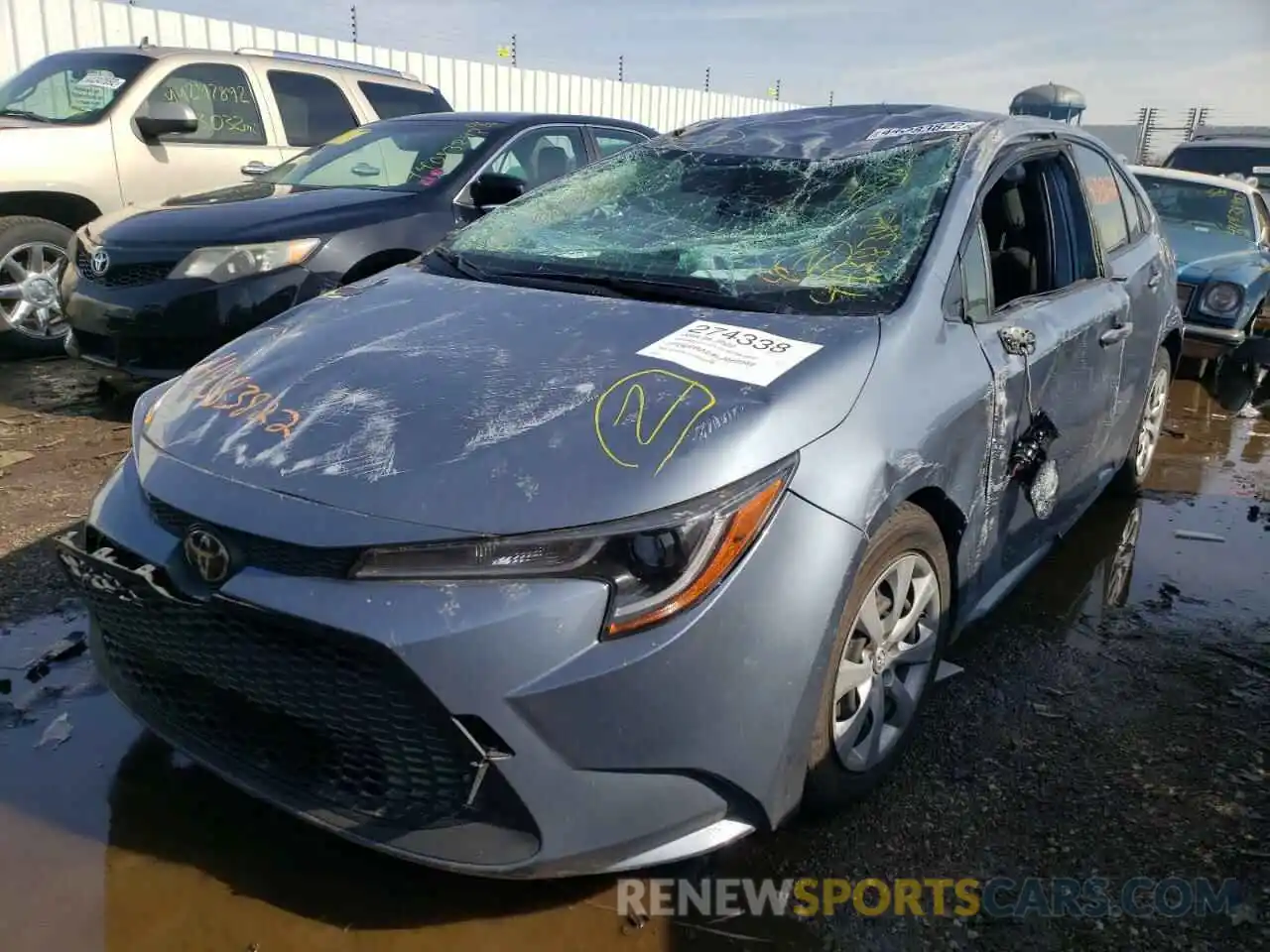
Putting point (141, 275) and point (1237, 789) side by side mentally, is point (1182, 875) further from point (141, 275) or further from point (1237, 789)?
point (141, 275)

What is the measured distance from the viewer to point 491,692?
172 cm

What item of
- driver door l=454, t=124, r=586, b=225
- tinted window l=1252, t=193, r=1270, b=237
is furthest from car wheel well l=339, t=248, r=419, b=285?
tinted window l=1252, t=193, r=1270, b=237

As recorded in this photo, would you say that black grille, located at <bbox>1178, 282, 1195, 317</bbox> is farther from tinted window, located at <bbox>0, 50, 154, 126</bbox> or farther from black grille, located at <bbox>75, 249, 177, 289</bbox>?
tinted window, located at <bbox>0, 50, 154, 126</bbox>

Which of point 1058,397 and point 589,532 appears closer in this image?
point 589,532

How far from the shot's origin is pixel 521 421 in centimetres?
203

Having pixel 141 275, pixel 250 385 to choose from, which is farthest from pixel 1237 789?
pixel 141 275

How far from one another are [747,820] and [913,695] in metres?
0.76

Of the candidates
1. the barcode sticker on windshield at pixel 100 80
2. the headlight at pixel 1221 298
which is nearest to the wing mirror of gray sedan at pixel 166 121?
the barcode sticker on windshield at pixel 100 80

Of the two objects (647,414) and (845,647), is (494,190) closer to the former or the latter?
(647,414)

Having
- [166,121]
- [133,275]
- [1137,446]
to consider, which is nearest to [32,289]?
[166,121]

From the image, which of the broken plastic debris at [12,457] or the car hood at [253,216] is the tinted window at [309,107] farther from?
the broken plastic debris at [12,457]

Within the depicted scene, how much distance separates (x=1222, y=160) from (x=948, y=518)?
10318 mm

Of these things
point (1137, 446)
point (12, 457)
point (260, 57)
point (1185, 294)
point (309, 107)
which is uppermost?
point (260, 57)

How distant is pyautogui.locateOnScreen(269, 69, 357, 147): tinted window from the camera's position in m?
7.32
